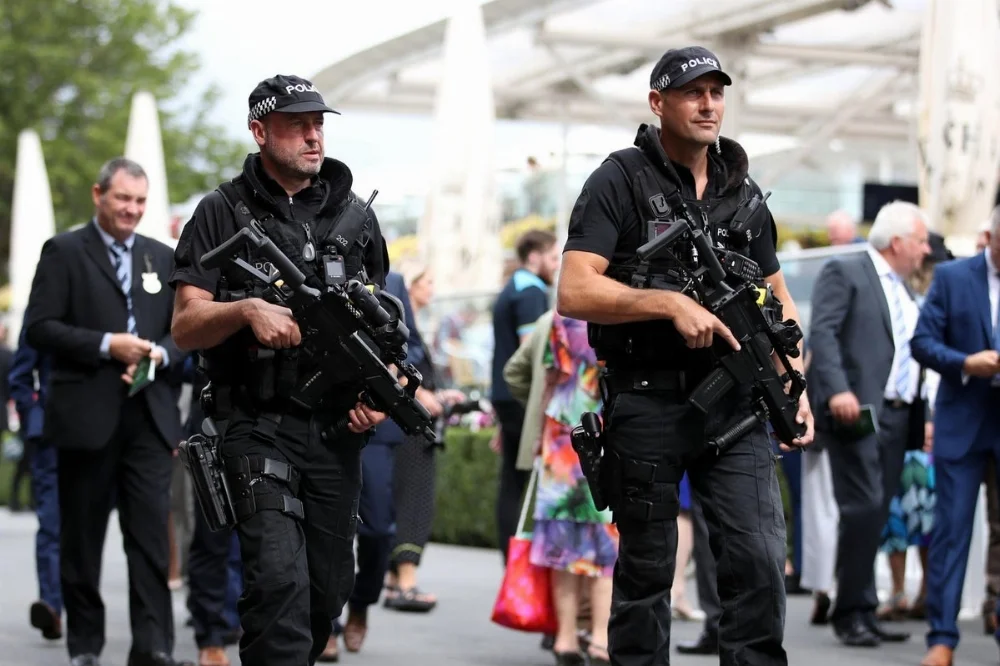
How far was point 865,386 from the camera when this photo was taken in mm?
9430

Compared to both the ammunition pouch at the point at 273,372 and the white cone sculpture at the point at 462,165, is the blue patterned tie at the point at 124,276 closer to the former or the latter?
the ammunition pouch at the point at 273,372

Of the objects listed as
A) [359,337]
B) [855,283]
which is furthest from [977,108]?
[359,337]

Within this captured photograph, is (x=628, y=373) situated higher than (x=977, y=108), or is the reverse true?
(x=977, y=108)

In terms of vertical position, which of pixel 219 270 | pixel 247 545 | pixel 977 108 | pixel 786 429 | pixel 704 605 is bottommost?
pixel 704 605

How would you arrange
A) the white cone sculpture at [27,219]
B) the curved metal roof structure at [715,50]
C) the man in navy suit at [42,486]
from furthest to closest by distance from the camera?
the white cone sculpture at [27,219], the curved metal roof structure at [715,50], the man in navy suit at [42,486]

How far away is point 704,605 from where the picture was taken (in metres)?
9.16

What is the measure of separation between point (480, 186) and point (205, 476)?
1439cm

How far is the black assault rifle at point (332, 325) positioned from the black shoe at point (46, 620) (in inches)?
169

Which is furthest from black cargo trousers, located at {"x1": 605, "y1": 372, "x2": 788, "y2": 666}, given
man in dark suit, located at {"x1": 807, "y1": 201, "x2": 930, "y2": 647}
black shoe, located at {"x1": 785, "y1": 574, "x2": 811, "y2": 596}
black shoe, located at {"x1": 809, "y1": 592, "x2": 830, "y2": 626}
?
black shoe, located at {"x1": 785, "y1": 574, "x2": 811, "y2": 596}

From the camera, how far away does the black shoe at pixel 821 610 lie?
404 inches

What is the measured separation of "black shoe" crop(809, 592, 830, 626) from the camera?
1027 cm

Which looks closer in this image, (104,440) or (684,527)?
(104,440)

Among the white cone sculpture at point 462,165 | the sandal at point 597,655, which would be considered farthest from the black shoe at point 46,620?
the white cone sculpture at point 462,165

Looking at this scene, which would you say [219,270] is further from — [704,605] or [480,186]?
A: [480,186]
